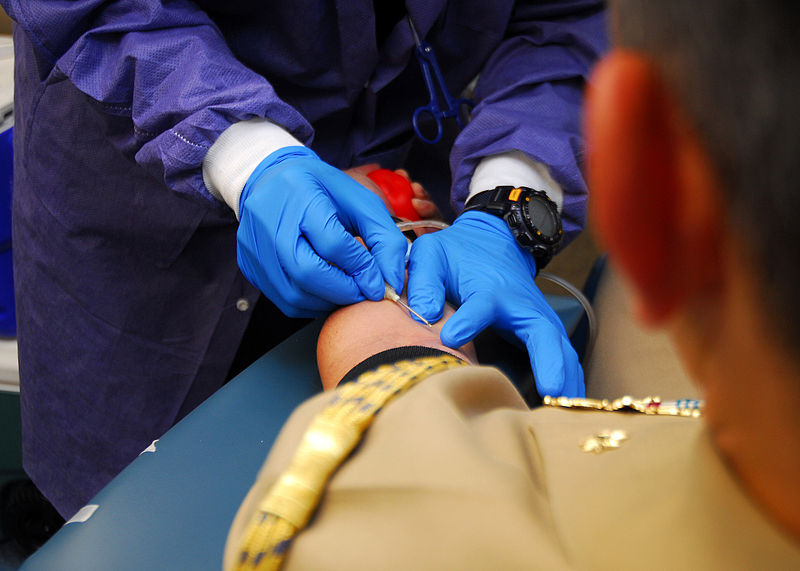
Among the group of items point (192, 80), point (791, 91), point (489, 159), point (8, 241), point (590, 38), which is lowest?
point (8, 241)

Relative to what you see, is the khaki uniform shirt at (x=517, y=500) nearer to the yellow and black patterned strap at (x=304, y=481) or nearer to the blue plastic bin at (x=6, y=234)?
the yellow and black patterned strap at (x=304, y=481)

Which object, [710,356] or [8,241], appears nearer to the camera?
[710,356]

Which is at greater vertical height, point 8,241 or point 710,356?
point 710,356

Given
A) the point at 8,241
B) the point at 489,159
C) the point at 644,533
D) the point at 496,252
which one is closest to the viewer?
the point at 644,533

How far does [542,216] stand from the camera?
98 centimetres

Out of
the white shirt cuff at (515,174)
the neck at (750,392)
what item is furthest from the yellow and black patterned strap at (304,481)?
the white shirt cuff at (515,174)

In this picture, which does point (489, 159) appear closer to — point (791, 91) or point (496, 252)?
point (496, 252)

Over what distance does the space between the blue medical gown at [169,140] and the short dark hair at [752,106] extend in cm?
74

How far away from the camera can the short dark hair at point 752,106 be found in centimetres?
19

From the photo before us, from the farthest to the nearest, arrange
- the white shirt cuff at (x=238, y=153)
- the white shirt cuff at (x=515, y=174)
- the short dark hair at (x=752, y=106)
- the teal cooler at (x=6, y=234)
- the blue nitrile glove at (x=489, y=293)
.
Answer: the teal cooler at (x=6, y=234) < the white shirt cuff at (x=515, y=174) < the white shirt cuff at (x=238, y=153) < the blue nitrile glove at (x=489, y=293) < the short dark hair at (x=752, y=106)

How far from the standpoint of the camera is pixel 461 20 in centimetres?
117

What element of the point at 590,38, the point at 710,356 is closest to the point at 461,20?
the point at 590,38

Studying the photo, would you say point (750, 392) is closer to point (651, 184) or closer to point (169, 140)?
point (651, 184)

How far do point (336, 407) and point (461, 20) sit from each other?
0.95 meters
